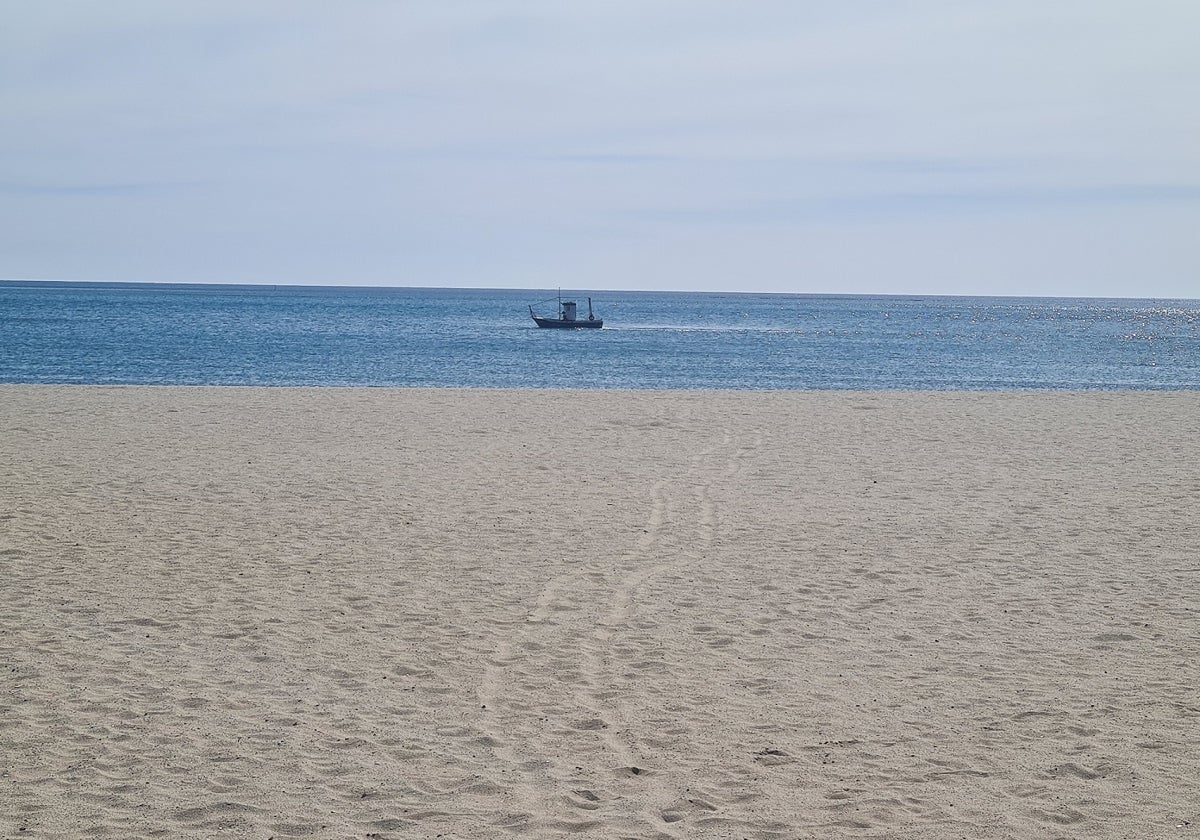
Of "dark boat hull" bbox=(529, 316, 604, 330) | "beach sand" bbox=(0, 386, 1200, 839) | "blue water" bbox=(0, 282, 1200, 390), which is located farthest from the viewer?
"dark boat hull" bbox=(529, 316, 604, 330)

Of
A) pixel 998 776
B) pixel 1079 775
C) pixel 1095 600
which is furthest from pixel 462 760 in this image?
pixel 1095 600

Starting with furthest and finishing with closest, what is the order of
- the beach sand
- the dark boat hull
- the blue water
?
the dark boat hull
the blue water
the beach sand

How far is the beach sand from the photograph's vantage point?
5.48 m

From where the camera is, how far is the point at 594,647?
25.8 ft

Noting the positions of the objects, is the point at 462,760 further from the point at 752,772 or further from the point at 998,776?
the point at 998,776

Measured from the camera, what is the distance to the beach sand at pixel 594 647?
18.0 ft

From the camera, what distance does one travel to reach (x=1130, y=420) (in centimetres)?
2202

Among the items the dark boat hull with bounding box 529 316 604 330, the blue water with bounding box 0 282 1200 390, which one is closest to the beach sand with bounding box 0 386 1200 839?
the blue water with bounding box 0 282 1200 390

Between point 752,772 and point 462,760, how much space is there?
1.50m

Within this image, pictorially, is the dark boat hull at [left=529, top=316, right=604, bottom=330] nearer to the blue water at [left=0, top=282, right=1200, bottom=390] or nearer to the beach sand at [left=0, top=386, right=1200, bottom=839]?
the blue water at [left=0, top=282, right=1200, bottom=390]

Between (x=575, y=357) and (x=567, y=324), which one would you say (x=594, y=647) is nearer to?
(x=575, y=357)

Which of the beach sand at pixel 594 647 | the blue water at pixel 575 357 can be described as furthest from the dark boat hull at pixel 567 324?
the beach sand at pixel 594 647

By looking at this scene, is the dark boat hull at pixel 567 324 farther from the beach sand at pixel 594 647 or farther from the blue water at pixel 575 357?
the beach sand at pixel 594 647

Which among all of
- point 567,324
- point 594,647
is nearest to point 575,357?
point 567,324
